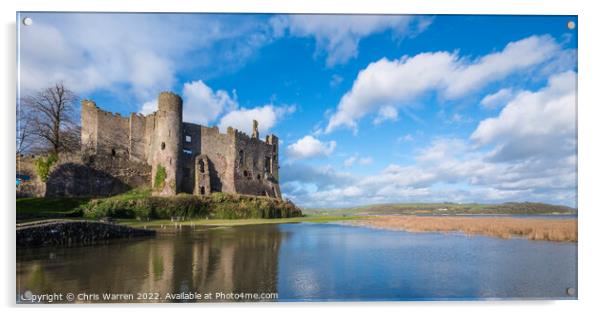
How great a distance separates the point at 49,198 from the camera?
48.0ft

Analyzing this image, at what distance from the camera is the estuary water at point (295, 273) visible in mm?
5109

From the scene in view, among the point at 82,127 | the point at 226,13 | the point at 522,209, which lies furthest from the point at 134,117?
the point at 522,209

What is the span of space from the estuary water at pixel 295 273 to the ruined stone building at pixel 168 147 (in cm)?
1393

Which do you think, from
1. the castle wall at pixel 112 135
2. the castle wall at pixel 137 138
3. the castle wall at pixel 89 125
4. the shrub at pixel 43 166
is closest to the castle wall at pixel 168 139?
the castle wall at pixel 137 138

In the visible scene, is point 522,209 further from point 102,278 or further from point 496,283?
point 102,278

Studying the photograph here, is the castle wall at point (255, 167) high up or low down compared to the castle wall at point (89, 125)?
down

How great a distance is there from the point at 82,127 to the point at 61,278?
17.9 metres

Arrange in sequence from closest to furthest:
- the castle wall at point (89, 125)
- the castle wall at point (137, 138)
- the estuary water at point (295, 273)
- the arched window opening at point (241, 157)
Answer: the estuary water at point (295, 273) < the castle wall at point (89, 125) < the castle wall at point (137, 138) < the arched window opening at point (241, 157)

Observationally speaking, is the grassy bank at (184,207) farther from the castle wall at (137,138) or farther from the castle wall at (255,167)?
the castle wall at (255,167)

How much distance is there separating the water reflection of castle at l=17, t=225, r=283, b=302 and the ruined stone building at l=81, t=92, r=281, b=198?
1393 cm

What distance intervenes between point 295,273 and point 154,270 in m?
2.53

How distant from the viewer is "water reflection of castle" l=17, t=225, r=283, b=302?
203 inches

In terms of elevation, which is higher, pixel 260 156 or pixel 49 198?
pixel 260 156

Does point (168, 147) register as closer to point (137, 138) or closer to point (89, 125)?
point (137, 138)
